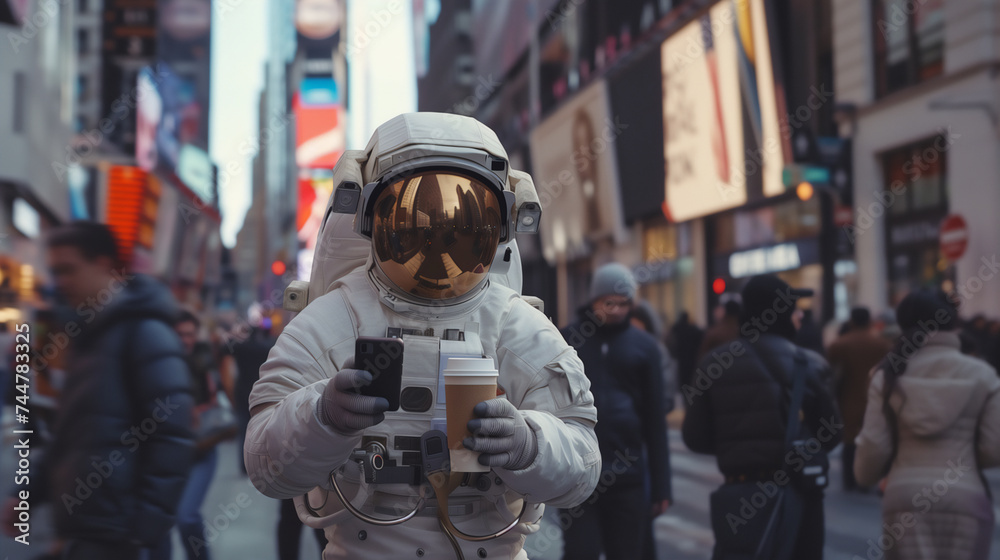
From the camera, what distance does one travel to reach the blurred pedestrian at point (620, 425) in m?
4.86

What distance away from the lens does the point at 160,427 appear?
10.7ft

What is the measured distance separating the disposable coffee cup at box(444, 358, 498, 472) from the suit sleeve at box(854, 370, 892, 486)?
3.19 m

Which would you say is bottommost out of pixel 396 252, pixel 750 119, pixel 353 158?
pixel 396 252

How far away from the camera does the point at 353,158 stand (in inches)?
98.3

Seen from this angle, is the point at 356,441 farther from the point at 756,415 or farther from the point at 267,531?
the point at 267,531

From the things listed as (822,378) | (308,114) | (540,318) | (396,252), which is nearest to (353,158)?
(396,252)

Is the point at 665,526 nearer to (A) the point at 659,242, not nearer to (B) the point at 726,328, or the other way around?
(B) the point at 726,328

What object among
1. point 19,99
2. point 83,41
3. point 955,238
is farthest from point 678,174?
point 83,41

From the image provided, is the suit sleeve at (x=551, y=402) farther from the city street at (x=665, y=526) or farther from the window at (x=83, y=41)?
the window at (x=83, y=41)

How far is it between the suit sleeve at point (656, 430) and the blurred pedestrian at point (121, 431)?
2.60 metres

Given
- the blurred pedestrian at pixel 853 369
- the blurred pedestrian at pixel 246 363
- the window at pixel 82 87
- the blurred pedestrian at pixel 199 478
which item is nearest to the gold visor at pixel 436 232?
the blurred pedestrian at pixel 199 478

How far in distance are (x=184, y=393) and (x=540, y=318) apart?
1.55 meters

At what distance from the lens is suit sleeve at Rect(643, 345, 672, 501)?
5.08 metres

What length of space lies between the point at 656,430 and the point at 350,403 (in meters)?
3.37
